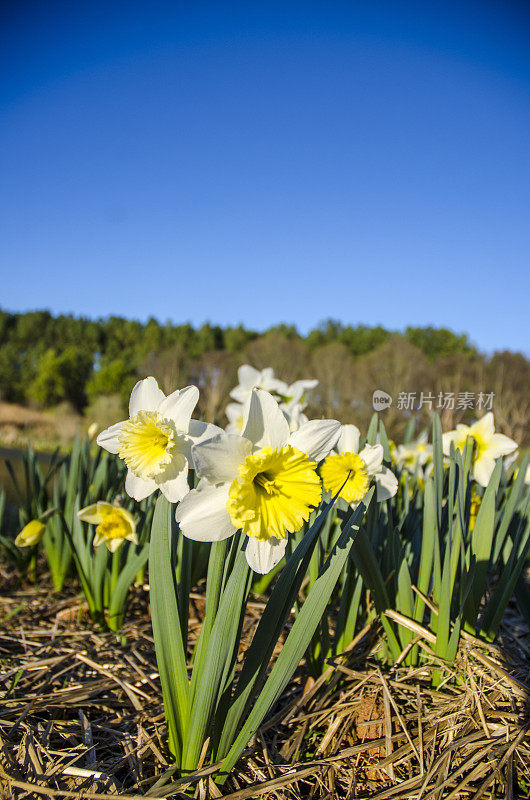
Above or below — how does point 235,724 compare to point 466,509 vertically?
below

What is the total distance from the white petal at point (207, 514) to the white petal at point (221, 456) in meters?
0.02

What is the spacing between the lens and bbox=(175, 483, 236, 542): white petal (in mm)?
789

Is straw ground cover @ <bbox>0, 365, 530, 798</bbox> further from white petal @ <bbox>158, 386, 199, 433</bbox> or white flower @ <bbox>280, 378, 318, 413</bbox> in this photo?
white flower @ <bbox>280, 378, 318, 413</bbox>

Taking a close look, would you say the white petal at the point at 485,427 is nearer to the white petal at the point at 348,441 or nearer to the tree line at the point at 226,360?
the white petal at the point at 348,441

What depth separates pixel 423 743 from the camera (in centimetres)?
108

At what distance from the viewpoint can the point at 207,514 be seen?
0.80 m

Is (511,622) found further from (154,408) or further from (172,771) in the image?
(154,408)

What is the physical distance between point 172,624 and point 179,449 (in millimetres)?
374

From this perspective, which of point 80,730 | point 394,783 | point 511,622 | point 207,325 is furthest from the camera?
point 207,325

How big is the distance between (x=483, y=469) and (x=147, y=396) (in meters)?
1.31

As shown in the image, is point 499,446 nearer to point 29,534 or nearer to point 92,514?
point 92,514

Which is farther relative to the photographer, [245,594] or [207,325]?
[207,325]

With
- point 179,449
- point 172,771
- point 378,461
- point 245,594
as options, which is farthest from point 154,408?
point 172,771

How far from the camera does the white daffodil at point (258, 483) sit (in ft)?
2.54
